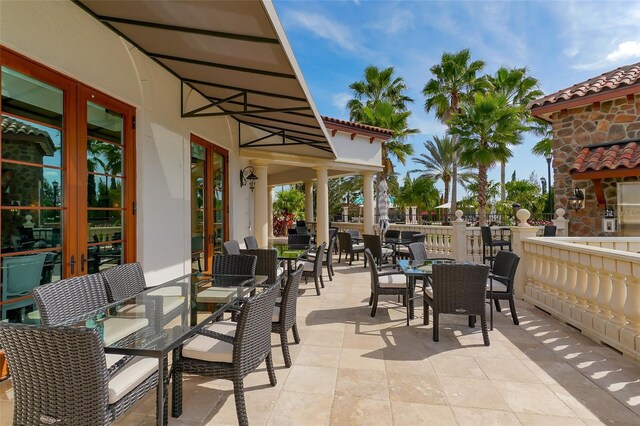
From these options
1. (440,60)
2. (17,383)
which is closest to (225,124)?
(17,383)

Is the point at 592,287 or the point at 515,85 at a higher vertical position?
the point at 515,85

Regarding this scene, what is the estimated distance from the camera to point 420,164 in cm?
2422

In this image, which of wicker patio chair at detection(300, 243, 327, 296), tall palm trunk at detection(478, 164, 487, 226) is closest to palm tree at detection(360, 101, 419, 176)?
tall palm trunk at detection(478, 164, 487, 226)

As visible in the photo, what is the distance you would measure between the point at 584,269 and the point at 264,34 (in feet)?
13.8

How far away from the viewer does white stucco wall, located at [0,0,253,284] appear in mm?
2811

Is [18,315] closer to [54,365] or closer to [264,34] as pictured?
[54,365]

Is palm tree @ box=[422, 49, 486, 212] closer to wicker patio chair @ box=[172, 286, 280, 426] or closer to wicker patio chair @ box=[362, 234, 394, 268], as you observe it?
wicker patio chair @ box=[362, 234, 394, 268]

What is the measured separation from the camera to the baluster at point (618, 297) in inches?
124

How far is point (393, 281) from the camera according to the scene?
4.47m

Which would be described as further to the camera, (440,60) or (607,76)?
(440,60)

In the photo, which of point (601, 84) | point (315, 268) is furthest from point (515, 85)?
point (315, 268)

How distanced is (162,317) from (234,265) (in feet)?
5.40

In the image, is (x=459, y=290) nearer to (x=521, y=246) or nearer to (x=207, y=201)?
(x=521, y=246)

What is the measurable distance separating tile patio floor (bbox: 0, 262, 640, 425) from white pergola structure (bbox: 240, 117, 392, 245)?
192 inches
